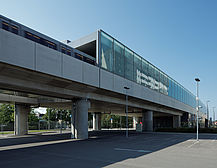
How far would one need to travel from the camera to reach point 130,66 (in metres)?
36.1

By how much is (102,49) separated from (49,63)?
9.76 metres

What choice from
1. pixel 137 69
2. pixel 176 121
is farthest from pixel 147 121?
pixel 176 121

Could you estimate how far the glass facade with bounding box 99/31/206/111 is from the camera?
29486 mm

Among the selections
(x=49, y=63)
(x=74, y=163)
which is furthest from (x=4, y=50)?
(x=74, y=163)

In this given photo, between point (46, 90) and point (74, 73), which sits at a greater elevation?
point (74, 73)

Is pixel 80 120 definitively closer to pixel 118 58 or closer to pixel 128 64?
pixel 118 58

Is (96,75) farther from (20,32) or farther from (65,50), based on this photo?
(20,32)

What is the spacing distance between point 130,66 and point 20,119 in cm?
2037

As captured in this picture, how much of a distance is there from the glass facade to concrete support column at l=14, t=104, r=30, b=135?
17665mm

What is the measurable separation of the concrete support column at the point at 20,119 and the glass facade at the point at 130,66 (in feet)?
58.0

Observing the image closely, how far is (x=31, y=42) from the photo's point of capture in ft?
60.8

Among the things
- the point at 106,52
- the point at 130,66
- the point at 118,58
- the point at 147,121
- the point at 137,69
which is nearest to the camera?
the point at 106,52

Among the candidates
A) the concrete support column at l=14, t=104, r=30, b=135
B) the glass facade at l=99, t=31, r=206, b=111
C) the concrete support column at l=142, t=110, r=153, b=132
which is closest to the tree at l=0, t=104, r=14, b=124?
the concrete support column at l=14, t=104, r=30, b=135

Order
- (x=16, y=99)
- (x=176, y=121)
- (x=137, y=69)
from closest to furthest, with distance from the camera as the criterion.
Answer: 1. (x=16, y=99)
2. (x=137, y=69)
3. (x=176, y=121)
